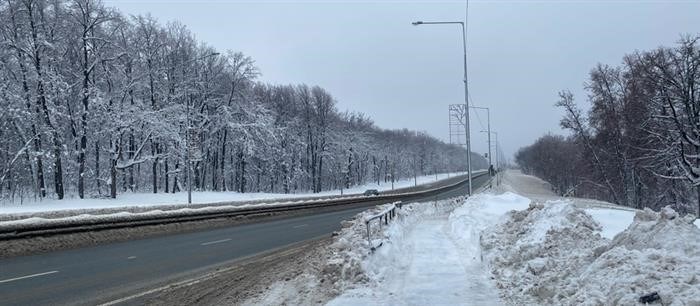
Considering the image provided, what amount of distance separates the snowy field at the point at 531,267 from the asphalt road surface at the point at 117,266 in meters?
3.03

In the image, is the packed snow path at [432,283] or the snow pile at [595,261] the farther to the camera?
the packed snow path at [432,283]

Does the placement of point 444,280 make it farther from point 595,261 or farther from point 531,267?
point 595,261

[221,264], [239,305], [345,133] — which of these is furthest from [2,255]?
[345,133]

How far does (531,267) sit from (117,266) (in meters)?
9.50

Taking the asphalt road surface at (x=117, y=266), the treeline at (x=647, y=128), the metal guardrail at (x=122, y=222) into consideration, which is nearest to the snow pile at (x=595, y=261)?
the asphalt road surface at (x=117, y=266)

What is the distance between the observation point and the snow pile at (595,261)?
5938 mm

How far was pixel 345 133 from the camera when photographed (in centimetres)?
10738

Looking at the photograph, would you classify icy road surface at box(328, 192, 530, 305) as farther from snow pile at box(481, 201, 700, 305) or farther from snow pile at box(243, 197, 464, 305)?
snow pile at box(481, 201, 700, 305)

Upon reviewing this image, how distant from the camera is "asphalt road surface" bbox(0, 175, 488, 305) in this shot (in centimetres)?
962

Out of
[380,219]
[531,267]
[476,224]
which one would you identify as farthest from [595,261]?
[476,224]

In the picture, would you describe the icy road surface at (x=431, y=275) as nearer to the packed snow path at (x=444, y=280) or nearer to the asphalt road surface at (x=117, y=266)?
the packed snow path at (x=444, y=280)

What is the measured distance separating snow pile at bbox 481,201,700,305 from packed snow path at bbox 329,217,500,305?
1.40ft

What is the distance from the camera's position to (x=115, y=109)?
148 feet

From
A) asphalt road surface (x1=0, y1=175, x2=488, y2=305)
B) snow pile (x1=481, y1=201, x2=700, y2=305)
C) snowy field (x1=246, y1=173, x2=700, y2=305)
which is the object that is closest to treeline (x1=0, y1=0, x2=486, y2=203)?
asphalt road surface (x1=0, y1=175, x2=488, y2=305)
